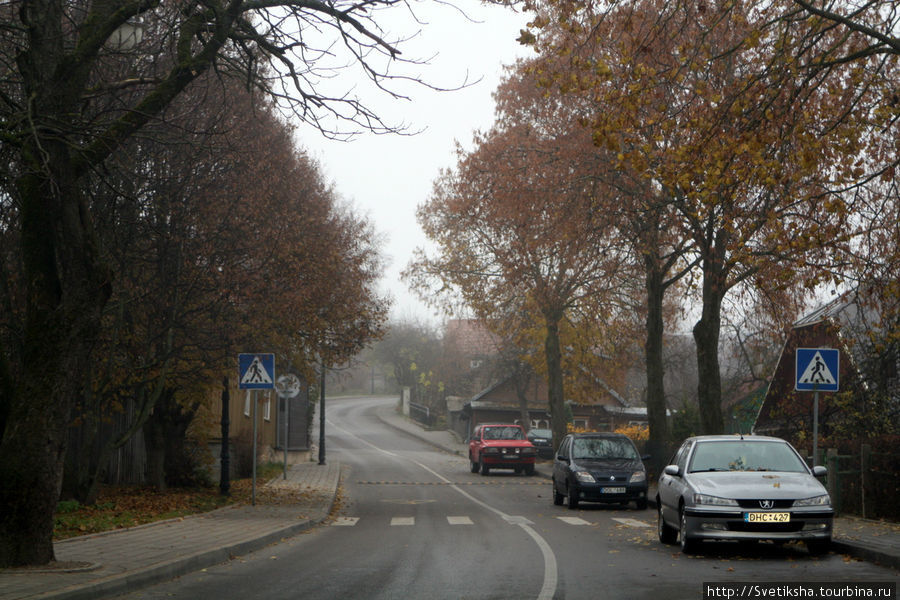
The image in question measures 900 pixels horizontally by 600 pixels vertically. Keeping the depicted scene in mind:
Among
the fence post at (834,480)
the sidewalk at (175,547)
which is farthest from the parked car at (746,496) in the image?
the fence post at (834,480)

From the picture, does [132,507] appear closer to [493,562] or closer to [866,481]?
[493,562]

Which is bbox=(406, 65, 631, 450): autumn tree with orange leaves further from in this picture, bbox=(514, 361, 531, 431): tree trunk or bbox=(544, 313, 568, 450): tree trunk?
bbox=(514, 361, 531, 431): tree trunk

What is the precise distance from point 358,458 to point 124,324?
35423 millimetres

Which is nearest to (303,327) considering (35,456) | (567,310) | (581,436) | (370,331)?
(370,331)

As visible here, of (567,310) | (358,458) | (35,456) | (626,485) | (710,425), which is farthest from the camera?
(358,458)

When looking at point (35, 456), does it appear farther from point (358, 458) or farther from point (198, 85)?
point (358, 458)

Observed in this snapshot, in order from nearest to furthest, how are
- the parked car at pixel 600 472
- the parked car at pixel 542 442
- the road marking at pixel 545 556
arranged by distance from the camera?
the road marking at pixel 545 556 → the parked car at pixel 600 472 → the parked car at pixel 542 442

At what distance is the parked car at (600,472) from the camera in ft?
A: 71.8

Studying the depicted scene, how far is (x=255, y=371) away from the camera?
19.3m

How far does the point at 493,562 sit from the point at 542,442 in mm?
40527

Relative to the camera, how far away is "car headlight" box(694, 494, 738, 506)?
12352mm

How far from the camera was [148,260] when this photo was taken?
18.6 metres

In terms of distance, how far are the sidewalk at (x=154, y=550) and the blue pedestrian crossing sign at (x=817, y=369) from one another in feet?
29.2

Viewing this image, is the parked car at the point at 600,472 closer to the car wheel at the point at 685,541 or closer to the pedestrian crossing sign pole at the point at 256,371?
the pedestrian crossing sign pole at the point at 256,371
